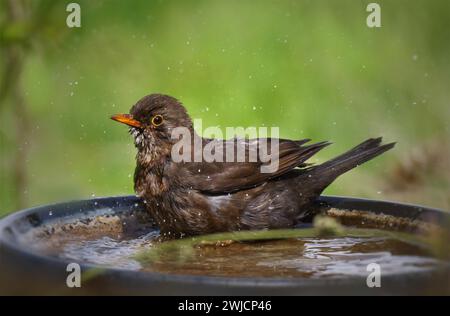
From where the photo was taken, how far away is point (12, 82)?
387 centimetres

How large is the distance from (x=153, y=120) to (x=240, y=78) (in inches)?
87.5

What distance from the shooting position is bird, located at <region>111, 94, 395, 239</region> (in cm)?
467

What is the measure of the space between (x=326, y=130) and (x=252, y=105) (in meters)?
0.66

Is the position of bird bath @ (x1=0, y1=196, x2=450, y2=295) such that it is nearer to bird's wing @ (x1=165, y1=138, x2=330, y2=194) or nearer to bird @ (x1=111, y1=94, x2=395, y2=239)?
bird @ (x1=111, y1=94, x2=395, y2=239)

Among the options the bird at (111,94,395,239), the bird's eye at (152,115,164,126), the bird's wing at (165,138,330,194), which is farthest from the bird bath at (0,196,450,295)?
the bird's eye at (152,115,164,126)

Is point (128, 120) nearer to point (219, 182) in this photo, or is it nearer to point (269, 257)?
point (219, 182)

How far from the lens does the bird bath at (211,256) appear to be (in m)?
2.62

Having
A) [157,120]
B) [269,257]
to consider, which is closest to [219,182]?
[157,120]

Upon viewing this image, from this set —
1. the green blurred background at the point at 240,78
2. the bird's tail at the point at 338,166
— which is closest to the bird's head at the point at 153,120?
the bird's tail at the point at 338,166

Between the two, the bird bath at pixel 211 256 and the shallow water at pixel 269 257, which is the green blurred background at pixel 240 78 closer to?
the bird bath at pixel 211 256

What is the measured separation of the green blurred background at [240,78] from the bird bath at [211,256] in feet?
5.75

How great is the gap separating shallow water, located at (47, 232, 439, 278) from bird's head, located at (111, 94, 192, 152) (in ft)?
2.33

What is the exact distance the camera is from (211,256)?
3.99 m

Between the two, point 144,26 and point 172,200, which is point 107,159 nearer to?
point 144,26
